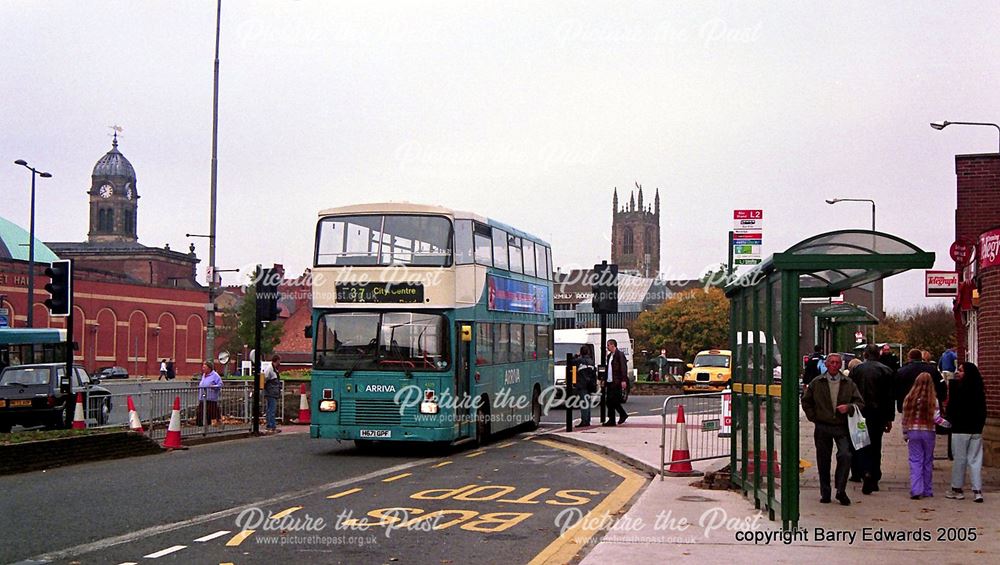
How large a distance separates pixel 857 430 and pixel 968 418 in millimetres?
1670

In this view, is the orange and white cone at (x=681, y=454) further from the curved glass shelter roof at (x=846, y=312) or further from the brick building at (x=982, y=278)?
the curved glass shelter roof at (x=846, y=312)

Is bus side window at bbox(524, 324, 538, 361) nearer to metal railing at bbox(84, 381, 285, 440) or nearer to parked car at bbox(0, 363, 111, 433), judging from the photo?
metal railing at bbox(84, 381, 285, 440)

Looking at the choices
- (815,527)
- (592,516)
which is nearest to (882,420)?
(815,527)

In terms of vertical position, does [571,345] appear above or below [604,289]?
below

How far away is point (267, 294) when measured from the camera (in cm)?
2364

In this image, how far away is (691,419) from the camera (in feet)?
61.6

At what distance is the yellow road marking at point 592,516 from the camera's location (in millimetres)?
9773

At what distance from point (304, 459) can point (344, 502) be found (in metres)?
5.81

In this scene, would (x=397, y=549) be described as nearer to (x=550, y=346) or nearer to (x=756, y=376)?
(x=756, y=376)

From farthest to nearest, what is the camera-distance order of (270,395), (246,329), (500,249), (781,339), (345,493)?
(246,329) < (270,395) < (500,249) < (345,493) < (781,339)

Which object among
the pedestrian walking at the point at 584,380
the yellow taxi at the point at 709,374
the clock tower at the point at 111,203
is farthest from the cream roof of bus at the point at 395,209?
the clock tower at the point at 111,203

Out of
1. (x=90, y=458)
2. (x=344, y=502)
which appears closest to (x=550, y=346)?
(x=90, y=458)

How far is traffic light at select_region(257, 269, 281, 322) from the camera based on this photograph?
2345cm

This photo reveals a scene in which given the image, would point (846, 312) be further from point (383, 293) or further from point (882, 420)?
point (383, 293)
